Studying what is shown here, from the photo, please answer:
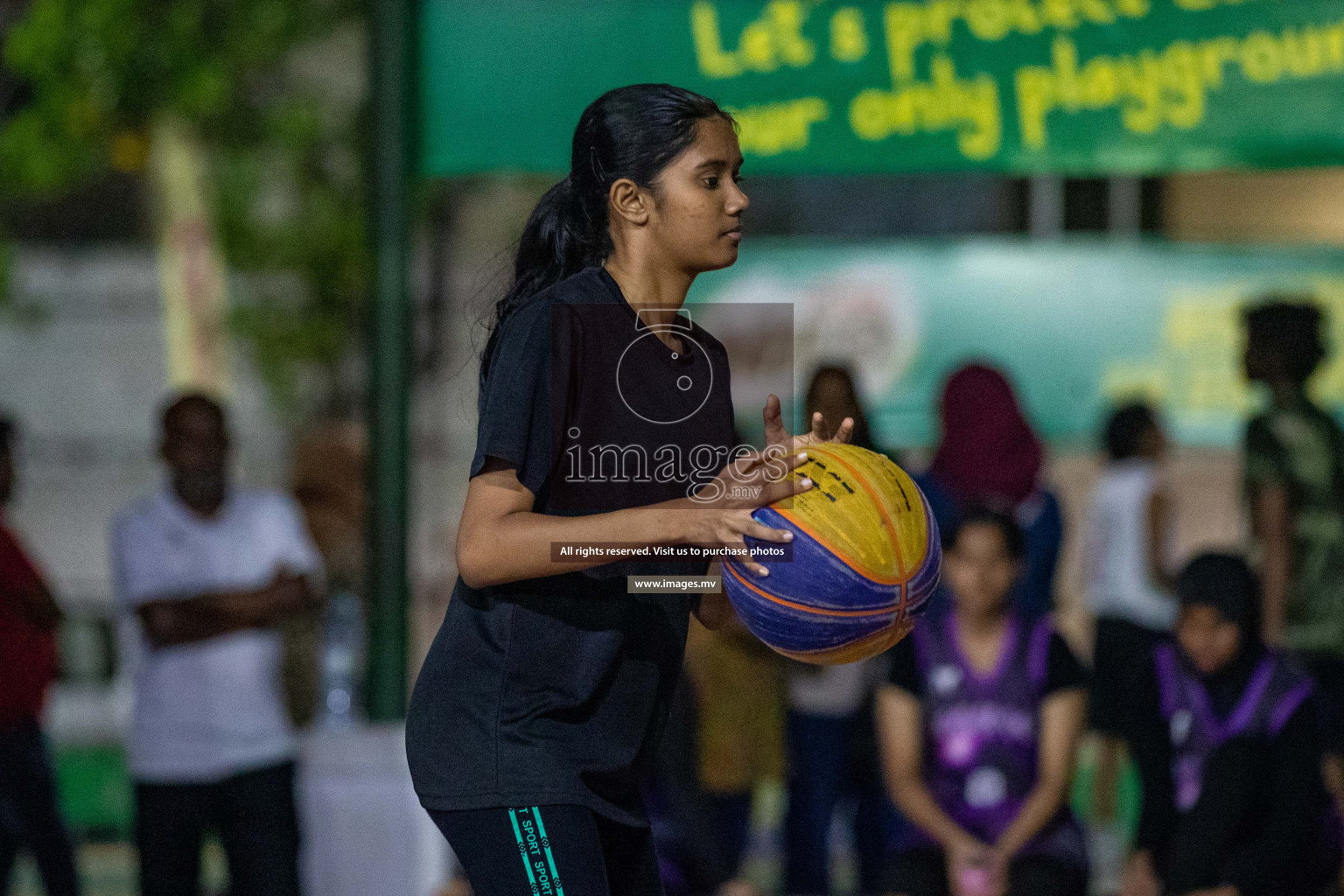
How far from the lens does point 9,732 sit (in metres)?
5.50

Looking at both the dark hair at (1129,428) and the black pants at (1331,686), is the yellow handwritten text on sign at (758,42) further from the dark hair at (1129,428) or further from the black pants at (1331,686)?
the black pants at (1331,686)

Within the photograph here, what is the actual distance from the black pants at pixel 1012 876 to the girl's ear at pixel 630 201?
9.35 ft

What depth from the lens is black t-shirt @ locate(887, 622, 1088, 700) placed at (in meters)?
5.14

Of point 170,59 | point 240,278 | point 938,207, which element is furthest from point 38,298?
point 938,207

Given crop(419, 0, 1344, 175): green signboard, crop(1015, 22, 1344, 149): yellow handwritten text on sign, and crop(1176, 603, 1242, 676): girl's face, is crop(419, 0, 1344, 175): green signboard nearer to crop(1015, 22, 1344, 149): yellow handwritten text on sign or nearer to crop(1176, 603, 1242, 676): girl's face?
crop(1015, 22, 1344, 149): yellow handwritten text on sign

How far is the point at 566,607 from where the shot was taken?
107 inches

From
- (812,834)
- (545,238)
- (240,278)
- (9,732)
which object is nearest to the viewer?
(545,238)

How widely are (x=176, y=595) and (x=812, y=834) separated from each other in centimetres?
245

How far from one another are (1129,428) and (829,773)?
8.53 ft

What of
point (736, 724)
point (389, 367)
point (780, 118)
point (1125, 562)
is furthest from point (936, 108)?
point (1125, 562)

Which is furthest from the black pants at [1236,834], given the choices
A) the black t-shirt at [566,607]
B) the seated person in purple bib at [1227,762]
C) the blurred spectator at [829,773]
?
the black t-shirt at [566,607]

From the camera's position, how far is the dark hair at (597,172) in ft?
9.00

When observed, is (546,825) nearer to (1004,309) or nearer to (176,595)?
(176,595)

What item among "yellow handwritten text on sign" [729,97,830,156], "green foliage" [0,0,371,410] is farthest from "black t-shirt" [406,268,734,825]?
"green foliage" [0,0,371,410]
